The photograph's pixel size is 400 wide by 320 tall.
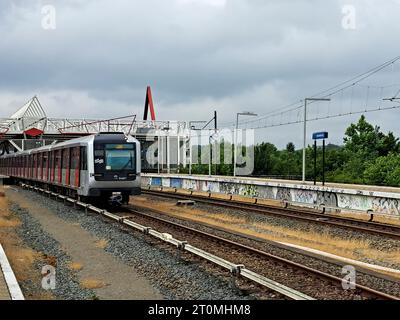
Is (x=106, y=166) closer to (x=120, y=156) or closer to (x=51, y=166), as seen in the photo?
(x=120, y=156)

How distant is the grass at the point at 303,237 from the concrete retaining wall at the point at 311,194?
12.3 feet

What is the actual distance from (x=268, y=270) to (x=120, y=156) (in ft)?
41.8

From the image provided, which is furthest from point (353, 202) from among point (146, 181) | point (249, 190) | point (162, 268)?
point (146, 181)

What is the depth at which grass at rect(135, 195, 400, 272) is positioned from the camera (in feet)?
45.8

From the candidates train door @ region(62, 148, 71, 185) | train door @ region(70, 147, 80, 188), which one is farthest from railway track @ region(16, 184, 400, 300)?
train door @ region(62, 148, 71, 185)

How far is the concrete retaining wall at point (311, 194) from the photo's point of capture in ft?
65.0

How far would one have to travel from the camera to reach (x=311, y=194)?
2448 cm

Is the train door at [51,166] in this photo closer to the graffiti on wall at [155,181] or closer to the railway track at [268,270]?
the graffiti on wall at [155,181]

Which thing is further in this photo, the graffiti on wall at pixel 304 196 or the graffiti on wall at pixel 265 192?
the graffiti on wall at pixel 265 192

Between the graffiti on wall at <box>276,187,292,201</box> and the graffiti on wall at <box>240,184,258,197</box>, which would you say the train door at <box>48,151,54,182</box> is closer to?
the graffiti on wall at <box>240,184,258,197</box>

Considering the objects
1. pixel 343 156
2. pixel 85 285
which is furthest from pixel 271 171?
pixel 85 285

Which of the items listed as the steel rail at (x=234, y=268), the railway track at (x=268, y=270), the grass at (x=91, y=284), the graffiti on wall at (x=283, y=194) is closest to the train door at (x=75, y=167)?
the steel rail at (x=234, y=268)
